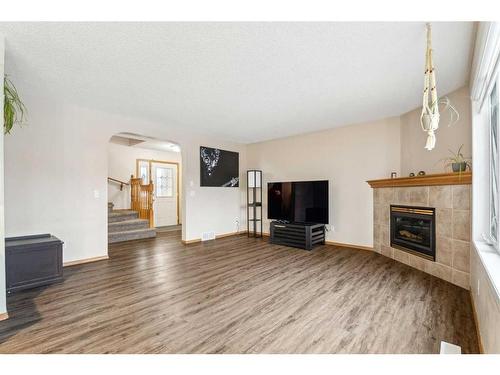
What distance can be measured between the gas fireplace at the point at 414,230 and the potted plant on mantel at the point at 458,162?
61cm

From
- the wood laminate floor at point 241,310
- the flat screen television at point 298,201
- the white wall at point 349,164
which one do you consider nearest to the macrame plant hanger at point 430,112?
the wood laminate floor at point 241,310

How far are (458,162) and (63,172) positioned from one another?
5.31m

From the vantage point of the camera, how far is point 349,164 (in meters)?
4.72

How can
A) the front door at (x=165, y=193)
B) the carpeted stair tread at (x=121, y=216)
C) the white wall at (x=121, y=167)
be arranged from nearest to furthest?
1. the carpeted stair tread at (x=121, y=216)
2. the white wall at (x=121, y=167)
3. the front door at (x=165, y=193)

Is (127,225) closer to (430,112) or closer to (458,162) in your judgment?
(430,112)

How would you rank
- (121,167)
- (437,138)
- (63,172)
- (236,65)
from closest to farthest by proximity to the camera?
(236,65) → (437,138) → (63,172) → (121,167)

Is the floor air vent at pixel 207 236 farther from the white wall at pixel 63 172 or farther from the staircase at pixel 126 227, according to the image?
the white wall at pixel 63 172

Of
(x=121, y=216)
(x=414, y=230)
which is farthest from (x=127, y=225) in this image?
(x=414, y=230)

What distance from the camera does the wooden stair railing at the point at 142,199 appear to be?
670cm

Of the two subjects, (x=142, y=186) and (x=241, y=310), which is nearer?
(x=241, y=310)

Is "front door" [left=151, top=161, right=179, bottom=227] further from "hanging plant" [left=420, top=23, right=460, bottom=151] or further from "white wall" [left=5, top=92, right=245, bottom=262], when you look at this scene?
"hanging plant" [left=420, top=23, right=460, bottom=151]

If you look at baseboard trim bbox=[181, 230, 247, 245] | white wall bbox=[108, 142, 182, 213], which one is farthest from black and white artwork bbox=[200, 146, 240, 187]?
white wall bbox=[108, 142, 182, 213]

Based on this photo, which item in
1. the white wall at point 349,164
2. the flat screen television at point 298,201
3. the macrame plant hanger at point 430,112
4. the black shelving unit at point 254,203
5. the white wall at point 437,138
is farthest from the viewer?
the black shelving unit at point 254,203

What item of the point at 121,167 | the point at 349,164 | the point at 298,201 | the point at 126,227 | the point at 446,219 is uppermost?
the point at 121,167
